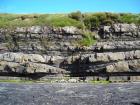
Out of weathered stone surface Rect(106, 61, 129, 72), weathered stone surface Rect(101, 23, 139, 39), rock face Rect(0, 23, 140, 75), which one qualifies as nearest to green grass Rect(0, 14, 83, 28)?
rock face Rect(0, 23, 140, 75)

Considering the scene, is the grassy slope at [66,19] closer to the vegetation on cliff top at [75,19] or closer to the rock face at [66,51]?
the vegetation on cliff top at [75,19]

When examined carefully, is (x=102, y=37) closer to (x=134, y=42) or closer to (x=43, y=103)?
(x=134, y=42)

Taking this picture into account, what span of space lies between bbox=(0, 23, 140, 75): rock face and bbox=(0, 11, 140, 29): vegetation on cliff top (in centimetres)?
182

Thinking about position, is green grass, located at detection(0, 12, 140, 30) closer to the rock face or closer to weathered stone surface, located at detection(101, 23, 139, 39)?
the rock face

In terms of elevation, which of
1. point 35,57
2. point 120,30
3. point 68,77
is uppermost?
point 120,30

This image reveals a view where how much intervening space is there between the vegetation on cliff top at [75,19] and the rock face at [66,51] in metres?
1.82

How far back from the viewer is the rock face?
59.6m

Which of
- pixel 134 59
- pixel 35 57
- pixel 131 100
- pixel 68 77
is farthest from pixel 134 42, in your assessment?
pixel 131 100

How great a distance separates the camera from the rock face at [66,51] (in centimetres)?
5962

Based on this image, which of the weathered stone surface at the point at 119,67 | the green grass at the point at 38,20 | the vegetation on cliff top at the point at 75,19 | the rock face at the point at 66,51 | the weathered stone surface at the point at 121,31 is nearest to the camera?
the weathered stone surface at the point at 119,67

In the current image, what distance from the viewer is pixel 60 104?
104ft

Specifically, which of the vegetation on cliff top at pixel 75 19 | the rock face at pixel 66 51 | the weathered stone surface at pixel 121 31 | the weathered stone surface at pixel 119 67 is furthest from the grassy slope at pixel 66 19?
the weathered stone surface at pixel 119 67

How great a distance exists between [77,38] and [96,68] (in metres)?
10.0

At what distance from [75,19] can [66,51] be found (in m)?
10.5
